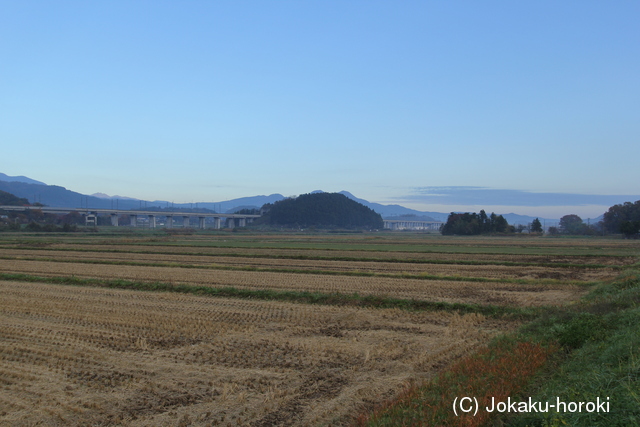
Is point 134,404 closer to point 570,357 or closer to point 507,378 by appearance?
point 507,378

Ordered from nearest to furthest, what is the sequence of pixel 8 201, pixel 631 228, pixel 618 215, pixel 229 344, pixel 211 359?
pixel 211 359, pixel 229 344, pixel 631 228, pixel 618 215, pixel 8 201

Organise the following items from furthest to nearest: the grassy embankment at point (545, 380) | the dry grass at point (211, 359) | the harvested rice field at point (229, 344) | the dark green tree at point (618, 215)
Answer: the dark green tree at point (618, 215)
the harvested rice field at point (229, 344)
the dry grass at point (211, 359)
the grassy embankment at point (545, 380)

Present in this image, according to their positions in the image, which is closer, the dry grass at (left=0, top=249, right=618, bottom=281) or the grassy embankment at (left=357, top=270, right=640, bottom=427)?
the grassy embankment at (left=357, top=270, right=640, bottom=427)

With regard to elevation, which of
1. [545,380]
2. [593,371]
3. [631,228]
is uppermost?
[631,228]

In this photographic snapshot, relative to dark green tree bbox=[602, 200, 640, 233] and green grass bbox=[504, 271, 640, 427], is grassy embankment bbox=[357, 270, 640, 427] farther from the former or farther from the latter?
dark green tree bbox=[602, 200, 640, 233]

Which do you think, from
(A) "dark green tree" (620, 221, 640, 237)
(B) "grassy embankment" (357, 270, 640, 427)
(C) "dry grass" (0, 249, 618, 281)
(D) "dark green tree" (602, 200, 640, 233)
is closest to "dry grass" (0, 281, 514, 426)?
(B) "grassy embankment" (357, 270, 640, 427)

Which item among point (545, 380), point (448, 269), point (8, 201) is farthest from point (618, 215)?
point (8, 201)

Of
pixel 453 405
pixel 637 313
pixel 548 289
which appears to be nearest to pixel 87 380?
pixel 453 405

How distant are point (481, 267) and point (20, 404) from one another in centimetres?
3152

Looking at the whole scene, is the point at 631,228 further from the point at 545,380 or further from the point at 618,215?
the point at 545,380

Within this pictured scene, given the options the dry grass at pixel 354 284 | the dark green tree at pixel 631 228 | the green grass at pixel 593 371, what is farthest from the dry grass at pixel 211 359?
the dark green tree at pixel 631 228

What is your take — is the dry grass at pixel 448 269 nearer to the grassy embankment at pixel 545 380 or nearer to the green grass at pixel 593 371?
the green grass at pixel 593 371

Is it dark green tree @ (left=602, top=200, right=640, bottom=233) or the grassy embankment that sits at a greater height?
dark green tree @ (left=602, top=200, right=640, bottom=233)

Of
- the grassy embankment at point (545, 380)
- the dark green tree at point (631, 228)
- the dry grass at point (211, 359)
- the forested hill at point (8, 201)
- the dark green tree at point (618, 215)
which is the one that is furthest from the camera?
the forested hill at point (8, 201)
